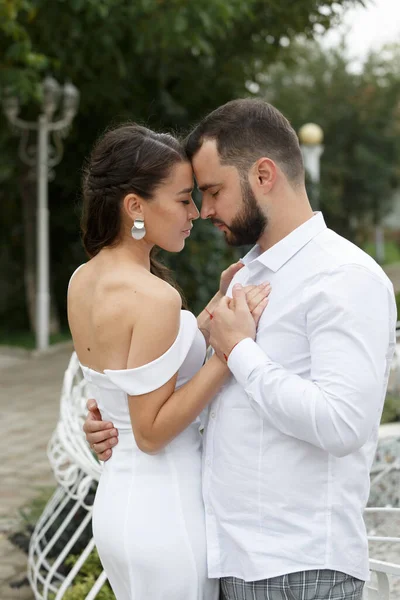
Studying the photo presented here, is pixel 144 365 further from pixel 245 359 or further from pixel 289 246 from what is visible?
pixel 289 246

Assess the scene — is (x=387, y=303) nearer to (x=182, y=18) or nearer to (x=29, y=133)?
Result: (x=182, y=18)

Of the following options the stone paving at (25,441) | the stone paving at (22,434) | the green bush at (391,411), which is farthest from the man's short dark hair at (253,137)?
A: the green bush at (391,411)

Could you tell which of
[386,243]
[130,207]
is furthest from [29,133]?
[386,243]

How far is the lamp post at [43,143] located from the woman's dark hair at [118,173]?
882 centimetres

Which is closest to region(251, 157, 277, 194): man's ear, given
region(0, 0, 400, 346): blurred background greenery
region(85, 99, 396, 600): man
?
→ region(85, 99, 396, 600): man

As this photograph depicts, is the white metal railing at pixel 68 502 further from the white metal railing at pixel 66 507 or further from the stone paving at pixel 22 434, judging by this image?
the stone paving at pixel 22 434

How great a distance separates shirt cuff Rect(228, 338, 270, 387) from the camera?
1.73 meters

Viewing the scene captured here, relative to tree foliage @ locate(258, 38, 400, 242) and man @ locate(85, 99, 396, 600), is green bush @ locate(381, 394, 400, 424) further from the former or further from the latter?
Answer: tree foliage @ locate(258, 38, 400, 242)

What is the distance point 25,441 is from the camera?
678cm

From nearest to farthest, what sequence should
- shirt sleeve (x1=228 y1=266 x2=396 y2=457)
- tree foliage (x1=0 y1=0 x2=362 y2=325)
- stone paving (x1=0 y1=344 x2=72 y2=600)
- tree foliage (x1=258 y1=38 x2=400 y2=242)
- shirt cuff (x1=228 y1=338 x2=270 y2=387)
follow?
shirt sleeve (x1=228 y1=266 x2=396 y2=457), shirt cuff (x1=228 y1=338 x2=270 y2=387), stone paving (x1=0 y1=344 x2=72 y2=600), tree foliage (x1=0 y1=0 x2=362 y2=325), tree foliage (x1=258 y1=38 x2=400 y2=242)

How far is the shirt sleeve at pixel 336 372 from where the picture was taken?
162cm

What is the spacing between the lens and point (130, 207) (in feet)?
6.70

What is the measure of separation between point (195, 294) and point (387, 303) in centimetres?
1071

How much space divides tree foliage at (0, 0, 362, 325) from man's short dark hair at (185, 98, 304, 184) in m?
5.87
